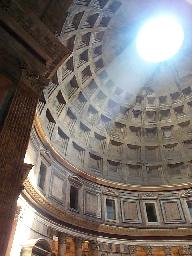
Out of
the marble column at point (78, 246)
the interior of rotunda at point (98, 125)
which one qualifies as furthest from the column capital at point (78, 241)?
the interior of rotunda at point (98, 125)

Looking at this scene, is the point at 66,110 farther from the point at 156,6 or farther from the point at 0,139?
the point at 0,139

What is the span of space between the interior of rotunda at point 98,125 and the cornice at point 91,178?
8 centimetres

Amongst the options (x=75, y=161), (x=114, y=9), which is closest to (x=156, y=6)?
(x=114, y=9)

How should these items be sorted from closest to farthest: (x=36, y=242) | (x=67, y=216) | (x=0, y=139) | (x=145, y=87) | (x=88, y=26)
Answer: (x=0, y=139)
(x=36, y=242)
(x=67, y=216)
(x=88, y=26)
(x=145, y=87)

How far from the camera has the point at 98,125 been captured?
22672 mm

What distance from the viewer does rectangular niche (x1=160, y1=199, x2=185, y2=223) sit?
19.7 meters

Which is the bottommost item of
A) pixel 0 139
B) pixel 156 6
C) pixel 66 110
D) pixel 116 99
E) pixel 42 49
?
pixel 0 139

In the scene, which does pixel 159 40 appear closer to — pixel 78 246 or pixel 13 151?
pixel 78 246

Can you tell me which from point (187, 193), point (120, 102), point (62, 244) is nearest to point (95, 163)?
point (120, 102)

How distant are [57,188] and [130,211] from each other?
6.40 metres

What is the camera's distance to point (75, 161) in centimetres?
1986

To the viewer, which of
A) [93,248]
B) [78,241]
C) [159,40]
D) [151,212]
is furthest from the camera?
[159,40]

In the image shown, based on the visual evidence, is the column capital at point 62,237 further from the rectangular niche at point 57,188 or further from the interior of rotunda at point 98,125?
the rectangular niche at point 57,188

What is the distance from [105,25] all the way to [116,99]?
21.1 feet
